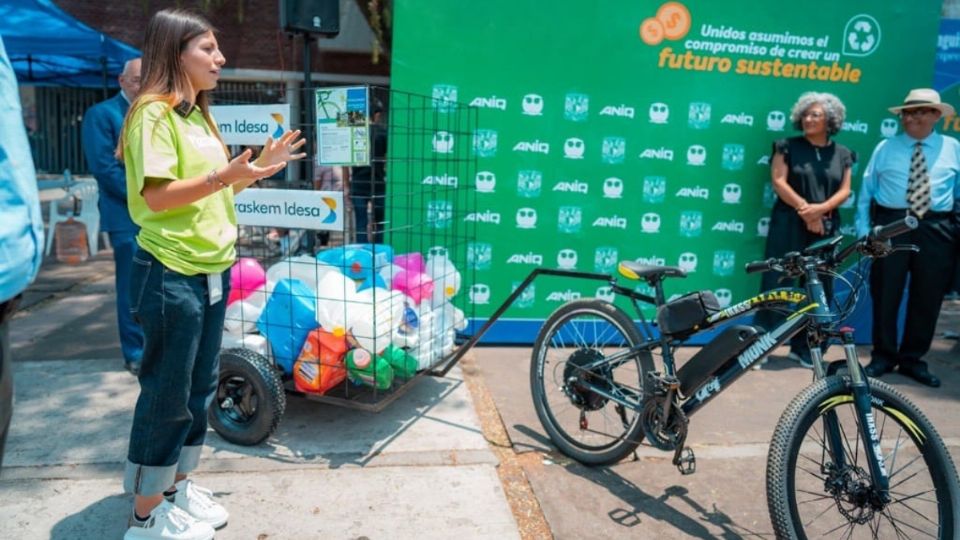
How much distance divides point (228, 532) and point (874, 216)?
4.58 meters

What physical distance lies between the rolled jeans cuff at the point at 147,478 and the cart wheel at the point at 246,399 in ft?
2.61

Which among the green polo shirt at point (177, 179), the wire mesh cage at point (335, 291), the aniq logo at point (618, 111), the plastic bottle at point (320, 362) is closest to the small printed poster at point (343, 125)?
the wire mesh cage at point (335, 291)

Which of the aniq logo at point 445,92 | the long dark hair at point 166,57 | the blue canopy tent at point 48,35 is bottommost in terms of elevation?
the long dark hair at point 166,57

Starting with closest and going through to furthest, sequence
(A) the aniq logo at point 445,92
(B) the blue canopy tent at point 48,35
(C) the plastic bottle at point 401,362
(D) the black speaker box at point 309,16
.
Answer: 1. (C) the plastic bottle at point 401,362
2. (D) the black speaker box at point 309,16
3. (A) the aniq logo at point 445,92
4. (B) the blue canopy tent at point 48,35

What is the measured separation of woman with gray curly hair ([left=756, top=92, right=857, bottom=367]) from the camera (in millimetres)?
4957

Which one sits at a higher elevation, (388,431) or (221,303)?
(221,303)

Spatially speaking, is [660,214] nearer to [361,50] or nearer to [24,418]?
[24,418]

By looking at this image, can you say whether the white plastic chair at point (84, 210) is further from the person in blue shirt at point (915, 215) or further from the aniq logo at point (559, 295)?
the person in blue shirt at point (915, 215)

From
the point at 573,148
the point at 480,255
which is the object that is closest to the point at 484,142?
the point at 573,148

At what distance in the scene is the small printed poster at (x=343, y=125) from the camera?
3258mm

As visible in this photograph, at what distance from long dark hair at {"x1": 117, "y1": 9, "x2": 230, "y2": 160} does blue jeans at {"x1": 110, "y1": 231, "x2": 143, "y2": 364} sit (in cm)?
206

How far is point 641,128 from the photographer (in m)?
5.41

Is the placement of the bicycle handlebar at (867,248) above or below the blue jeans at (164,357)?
above

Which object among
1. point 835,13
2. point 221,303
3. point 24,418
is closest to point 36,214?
point 221,303
